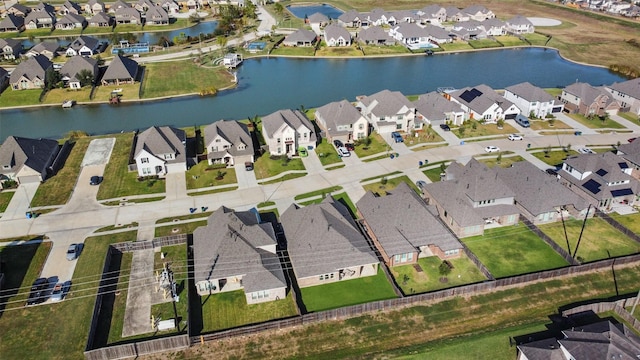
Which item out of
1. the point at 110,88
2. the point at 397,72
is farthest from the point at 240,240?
the point at 397,72

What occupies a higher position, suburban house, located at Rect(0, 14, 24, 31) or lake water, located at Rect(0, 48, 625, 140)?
suburban house, located at Rect(0, 14, 24, 31)

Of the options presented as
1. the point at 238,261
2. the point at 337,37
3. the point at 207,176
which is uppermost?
the point at 337,37

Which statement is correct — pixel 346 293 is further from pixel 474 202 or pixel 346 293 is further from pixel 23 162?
pixel 23 162

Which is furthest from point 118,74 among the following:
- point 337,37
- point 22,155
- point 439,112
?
point 439,112

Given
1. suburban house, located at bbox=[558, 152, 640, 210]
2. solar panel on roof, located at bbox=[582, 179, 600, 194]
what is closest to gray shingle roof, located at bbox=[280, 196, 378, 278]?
suburban house, located at bbox=[558, 152, 640, 210]

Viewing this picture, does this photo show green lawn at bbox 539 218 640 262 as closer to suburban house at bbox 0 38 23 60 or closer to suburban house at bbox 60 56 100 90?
suburban house at bbox 60 56 100 90

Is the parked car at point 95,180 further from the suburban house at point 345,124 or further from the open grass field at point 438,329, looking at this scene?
the suburban house at point 345,124

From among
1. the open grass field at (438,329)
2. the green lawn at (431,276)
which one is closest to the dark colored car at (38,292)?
the open grass field at (438,329)
